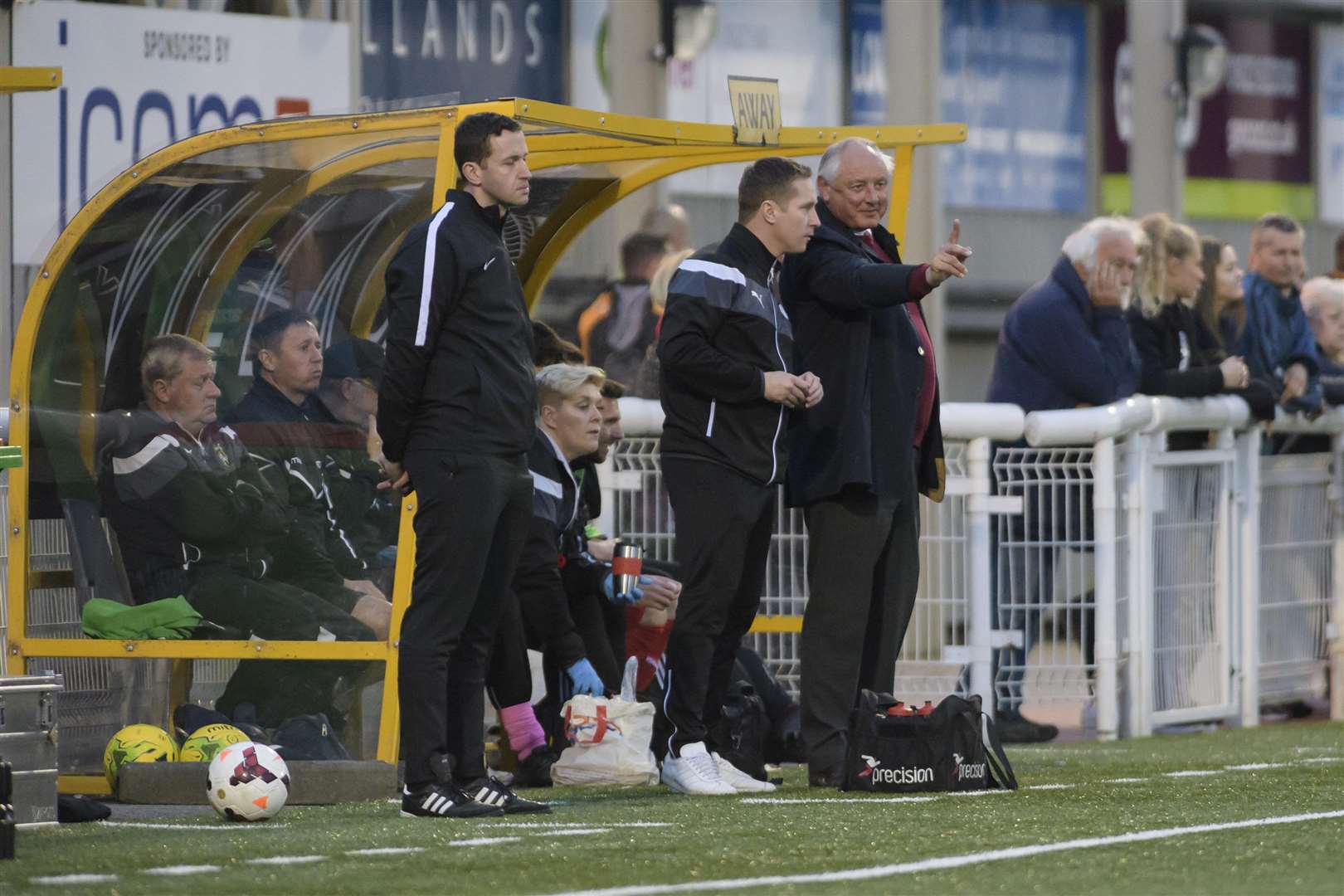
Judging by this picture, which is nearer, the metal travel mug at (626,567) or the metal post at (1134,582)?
the metal travel mug at (626,567)

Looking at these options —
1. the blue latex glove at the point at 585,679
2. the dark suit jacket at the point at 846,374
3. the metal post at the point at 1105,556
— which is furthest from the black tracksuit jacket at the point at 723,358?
the metal post at the point at 1105,556

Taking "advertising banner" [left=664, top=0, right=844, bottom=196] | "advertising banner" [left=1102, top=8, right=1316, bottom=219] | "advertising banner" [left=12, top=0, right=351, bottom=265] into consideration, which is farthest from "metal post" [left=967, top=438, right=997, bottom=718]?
"advertising banner" [left=1102, top=8, right=1316, bottom=219]

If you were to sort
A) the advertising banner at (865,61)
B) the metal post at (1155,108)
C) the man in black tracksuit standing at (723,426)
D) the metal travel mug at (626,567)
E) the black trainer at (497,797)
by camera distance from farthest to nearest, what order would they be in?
the metal post at (1155,108), the advertising banner at (865,61), the metal travel mug at (626,567), the man in black tracksuit standing at (723,426), the black trainer at (497,797)

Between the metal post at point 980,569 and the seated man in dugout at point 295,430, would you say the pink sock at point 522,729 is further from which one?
the metal post at point 980,569

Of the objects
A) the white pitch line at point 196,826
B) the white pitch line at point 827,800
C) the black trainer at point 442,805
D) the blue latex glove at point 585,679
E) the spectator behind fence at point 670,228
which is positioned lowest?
the white pitch line at point 196,826

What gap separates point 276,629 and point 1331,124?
53.4ft

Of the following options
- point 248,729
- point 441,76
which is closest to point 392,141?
point 248,729

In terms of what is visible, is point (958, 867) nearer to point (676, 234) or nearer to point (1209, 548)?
point (1209, 548)

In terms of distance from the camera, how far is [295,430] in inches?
344

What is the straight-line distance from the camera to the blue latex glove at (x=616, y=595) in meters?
9.31

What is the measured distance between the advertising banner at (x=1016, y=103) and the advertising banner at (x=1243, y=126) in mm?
258

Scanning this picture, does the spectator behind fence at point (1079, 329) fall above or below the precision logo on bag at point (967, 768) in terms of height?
above

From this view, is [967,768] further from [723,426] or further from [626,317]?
[626,317]

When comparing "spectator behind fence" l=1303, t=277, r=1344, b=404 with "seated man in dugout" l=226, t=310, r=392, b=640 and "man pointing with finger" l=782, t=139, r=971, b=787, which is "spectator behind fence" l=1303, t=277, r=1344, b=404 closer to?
"man pointing with finger" l=782, t=139, r=971, b=787
